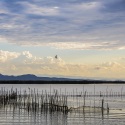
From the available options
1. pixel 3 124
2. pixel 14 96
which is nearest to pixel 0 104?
pixel 14 96

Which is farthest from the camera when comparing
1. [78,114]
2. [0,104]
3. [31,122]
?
[0,104]

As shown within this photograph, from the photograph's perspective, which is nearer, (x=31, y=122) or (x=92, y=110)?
(x=31, y=122)

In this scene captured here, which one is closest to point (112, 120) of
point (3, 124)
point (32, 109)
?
point (3, 124)

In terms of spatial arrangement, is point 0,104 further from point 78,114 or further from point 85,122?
point 85,122

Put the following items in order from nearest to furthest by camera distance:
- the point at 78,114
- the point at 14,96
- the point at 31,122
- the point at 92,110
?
the point at 31,122, the point at 78,114, the point at 92,110, the point at 14,96

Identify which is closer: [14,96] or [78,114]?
[78,114]

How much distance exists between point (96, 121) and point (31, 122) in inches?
268

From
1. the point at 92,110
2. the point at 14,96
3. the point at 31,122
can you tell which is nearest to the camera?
the point at 31,122

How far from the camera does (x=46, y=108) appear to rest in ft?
170

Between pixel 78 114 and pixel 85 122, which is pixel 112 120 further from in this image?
pixel 78 114

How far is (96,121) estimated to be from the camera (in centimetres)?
4025

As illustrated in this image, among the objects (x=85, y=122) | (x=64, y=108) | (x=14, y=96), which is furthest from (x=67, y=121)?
(x=14, y=96)

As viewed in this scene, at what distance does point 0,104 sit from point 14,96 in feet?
28.2

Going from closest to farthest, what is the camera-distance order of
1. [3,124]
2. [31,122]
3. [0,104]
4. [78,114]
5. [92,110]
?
[3,124] → [31,122] → [78,114] → [92,110] → [0,104]
